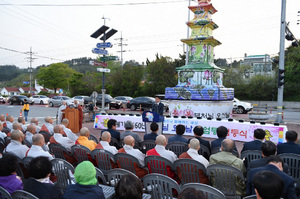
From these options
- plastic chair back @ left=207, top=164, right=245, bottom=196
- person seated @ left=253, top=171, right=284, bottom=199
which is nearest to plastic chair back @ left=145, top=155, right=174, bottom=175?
plastic chair back @ left=207, top=164, right=245, bottom=196

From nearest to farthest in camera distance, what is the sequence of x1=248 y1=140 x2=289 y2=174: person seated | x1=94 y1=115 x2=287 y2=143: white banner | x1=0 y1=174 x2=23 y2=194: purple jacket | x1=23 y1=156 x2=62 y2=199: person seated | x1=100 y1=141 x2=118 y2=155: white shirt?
1. x1=23 y1=156 x2=62 y2=199: person seated
2. x1=0 y1=174 x2=23 y2=194: purple jacket
3. x1=248 y1=140 x2=289 y2=174: person seated
4. x1=100 y1=141 x2=118 y2=155: white shirt
5. x1=94 y1=115 x2=287 y2=143: white banner

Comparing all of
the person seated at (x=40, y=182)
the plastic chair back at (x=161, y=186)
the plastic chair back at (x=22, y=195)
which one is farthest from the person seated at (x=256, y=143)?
the plastic chair back at (x=22, y=195)

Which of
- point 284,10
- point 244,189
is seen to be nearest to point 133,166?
point 244,189

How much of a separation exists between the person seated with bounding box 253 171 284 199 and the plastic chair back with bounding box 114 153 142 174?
237 cm

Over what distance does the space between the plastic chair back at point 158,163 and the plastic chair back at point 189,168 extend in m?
0.16

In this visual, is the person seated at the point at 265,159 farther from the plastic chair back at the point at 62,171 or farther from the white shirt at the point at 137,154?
the plastic chair back at the point at 62,171

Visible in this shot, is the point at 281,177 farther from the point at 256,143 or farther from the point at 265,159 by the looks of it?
the point at 256,143

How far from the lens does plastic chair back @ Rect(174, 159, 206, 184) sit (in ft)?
12.8

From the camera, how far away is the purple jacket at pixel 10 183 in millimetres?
3213

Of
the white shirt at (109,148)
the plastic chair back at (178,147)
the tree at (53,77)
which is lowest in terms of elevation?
the plastic chair back at (178,147)

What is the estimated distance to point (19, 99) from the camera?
36.9 meters

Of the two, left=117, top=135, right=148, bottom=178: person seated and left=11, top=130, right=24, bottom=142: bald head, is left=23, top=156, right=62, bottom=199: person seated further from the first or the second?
left=11, top=130, right=24, bottom=142: bald head

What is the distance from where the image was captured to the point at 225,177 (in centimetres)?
371

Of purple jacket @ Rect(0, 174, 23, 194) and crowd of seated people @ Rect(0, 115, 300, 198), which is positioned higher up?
crowd of seated people @ Rect(0, 115, 300, 198)
